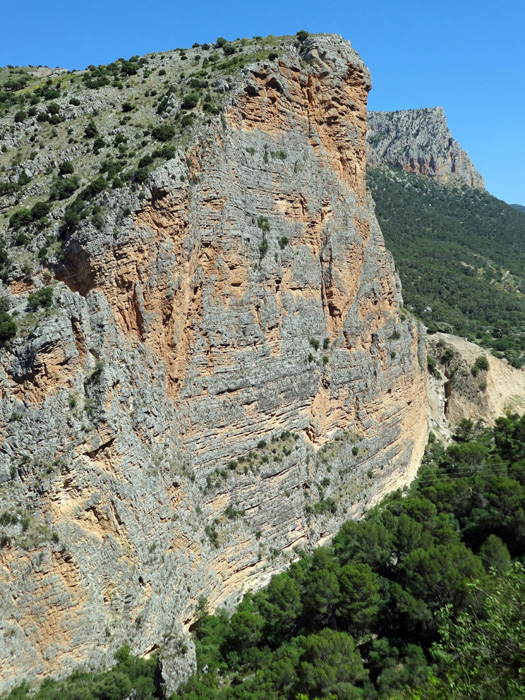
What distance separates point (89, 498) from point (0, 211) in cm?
1631

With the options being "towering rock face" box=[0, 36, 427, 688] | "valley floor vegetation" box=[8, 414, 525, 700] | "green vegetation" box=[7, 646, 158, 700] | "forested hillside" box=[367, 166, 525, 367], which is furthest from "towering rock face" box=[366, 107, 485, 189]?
"green vegetation" box=[7, 646, 158, 700]

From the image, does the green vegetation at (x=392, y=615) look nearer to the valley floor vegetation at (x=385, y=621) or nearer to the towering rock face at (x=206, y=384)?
the valley floor vegetation at (x=385, y=621)

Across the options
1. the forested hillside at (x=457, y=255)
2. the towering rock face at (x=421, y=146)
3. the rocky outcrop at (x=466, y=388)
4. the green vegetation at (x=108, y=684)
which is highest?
the towering rock face at (x=421, y=146)

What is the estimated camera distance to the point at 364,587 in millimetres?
26531

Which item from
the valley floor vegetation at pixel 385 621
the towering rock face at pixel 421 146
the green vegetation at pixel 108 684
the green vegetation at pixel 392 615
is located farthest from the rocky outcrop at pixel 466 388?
the towering rock face at pixel 421 146

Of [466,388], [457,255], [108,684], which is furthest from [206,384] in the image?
[457,255]

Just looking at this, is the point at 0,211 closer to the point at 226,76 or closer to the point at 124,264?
the point at 124,264

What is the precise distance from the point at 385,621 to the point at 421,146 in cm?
13737

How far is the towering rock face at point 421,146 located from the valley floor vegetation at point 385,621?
117463 mm

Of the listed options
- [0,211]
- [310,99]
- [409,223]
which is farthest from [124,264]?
[409,223]

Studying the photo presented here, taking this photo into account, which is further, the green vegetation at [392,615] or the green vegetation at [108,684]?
the green vegetation at [108,684]

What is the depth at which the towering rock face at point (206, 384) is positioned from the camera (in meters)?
21.6

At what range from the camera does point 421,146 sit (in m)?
138

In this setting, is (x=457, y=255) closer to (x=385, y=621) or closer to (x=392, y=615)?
(x=392, y=615)
